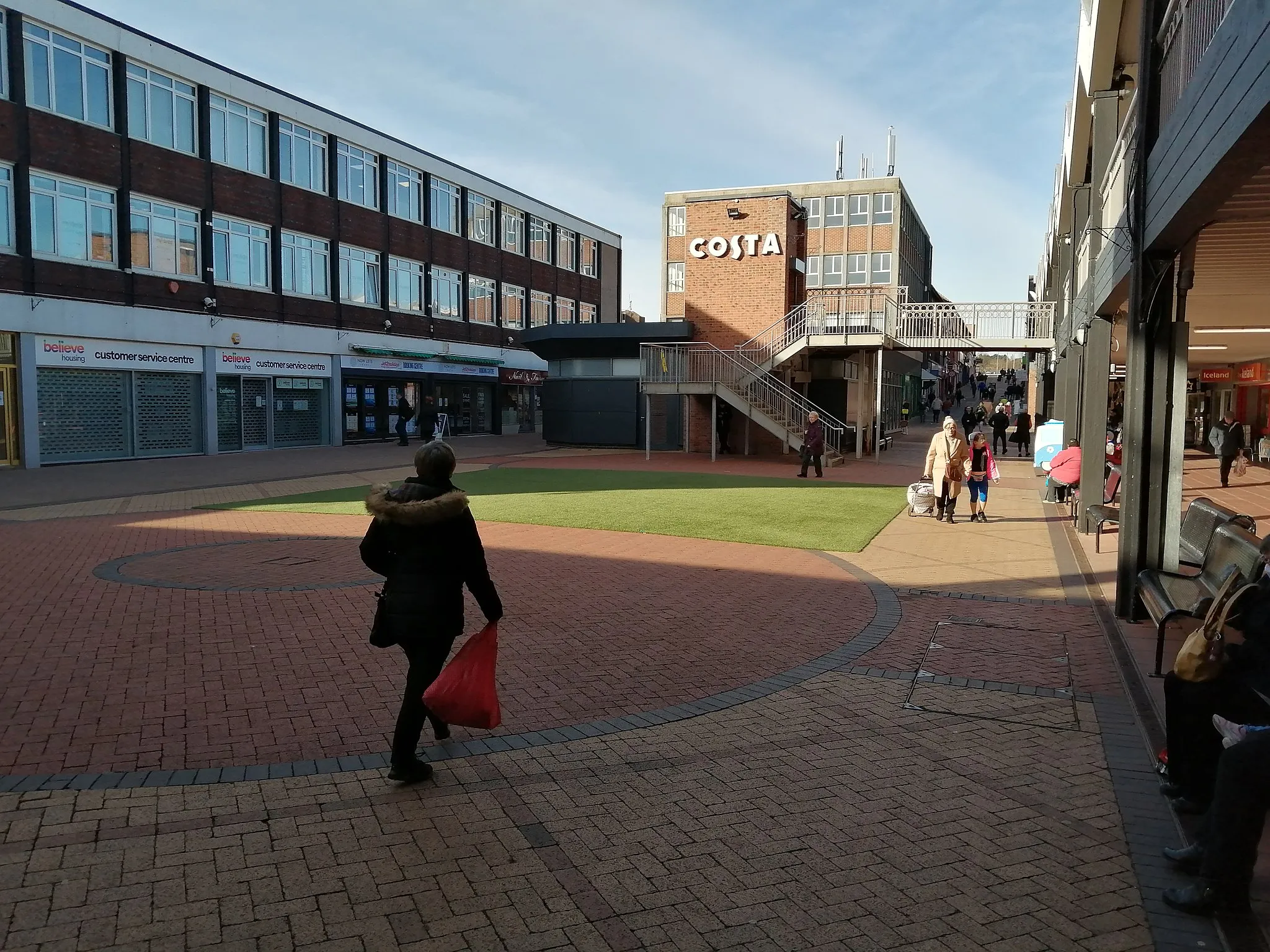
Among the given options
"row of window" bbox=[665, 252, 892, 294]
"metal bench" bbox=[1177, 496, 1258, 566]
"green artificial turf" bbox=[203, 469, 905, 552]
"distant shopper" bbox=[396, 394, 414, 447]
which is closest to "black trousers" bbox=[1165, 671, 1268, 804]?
"metal bench" bbox=[1177, 496, 1258, 566]

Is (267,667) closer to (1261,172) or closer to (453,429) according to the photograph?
(1261,172)

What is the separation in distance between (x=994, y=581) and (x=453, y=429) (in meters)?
35.0

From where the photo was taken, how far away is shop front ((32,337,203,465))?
2431cm

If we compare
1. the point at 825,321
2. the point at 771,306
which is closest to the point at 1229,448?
the point at 825,321

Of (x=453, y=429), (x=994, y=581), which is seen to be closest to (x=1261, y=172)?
(x=994, y=581)

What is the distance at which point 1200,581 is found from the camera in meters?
7.45

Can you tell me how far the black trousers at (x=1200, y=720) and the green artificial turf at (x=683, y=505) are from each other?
7683 millimetres

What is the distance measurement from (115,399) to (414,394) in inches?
568

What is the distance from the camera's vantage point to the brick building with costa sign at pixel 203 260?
23.6m

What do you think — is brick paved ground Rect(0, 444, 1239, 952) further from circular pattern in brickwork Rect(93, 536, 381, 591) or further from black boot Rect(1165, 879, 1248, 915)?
circular pattern in brickwork Rect(93, 536, 381, 591)

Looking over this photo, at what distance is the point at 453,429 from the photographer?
43281 millimetres

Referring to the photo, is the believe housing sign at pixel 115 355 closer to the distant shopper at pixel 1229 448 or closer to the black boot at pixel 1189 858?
the black boot at pixel 1189 858

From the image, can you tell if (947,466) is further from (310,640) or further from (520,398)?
(520,398)

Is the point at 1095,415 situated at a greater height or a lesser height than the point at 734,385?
lesser
